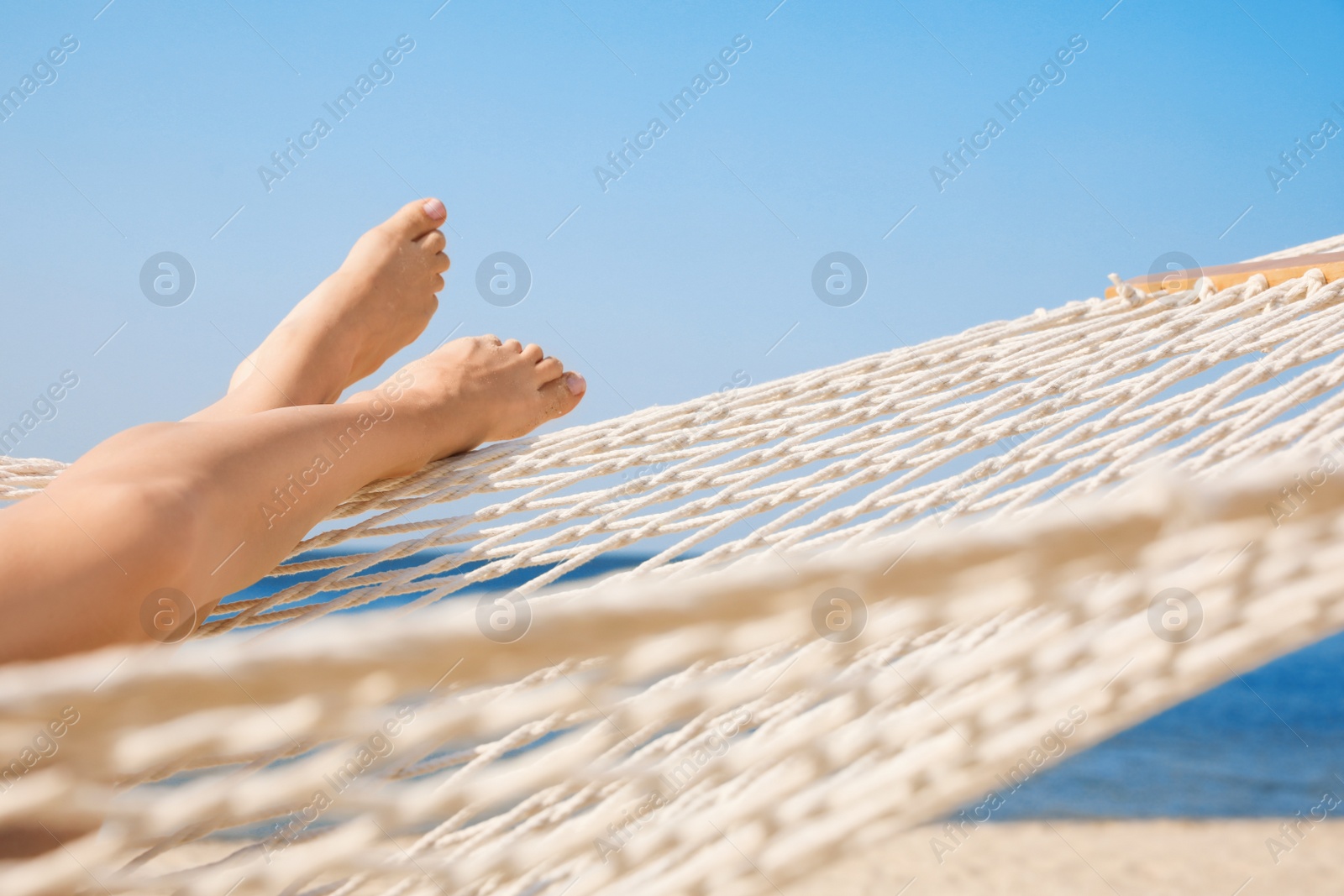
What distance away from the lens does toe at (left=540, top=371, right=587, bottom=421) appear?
1.39 meters

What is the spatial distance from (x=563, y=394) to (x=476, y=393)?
0.21 m

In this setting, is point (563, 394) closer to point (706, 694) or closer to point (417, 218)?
point (417, 218)

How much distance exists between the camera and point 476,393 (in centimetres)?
123

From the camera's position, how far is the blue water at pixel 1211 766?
407cm

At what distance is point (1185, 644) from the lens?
1.57 feet

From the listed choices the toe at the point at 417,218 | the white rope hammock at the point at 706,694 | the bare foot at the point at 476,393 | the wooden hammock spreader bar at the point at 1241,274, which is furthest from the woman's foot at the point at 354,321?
the wooden hammock spreader bar at the point at 1241,274

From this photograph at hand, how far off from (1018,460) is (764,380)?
39cm

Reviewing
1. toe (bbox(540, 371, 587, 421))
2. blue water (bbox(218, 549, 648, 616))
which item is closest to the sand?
blue water (bbox(218, 549, 648, 616))

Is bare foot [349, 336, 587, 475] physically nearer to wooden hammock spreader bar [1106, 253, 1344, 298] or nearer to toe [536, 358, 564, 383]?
toe [536, 358, 564, 383]

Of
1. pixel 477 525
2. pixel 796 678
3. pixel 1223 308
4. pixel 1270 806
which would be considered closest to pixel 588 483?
pixel 477 525

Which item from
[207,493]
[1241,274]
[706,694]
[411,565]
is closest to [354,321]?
[411,565]

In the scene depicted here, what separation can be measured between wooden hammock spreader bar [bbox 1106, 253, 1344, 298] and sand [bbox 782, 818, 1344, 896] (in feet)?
8.15

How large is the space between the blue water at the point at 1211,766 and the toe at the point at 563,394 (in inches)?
108

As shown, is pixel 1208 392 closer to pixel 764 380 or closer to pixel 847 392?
pixel 847 392
